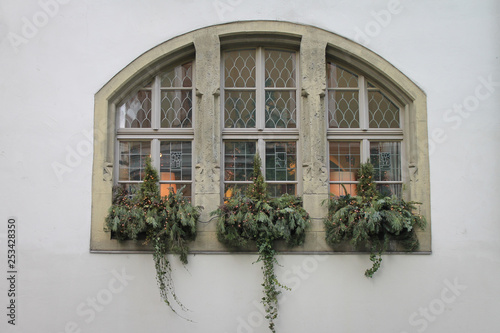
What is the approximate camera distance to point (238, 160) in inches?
239

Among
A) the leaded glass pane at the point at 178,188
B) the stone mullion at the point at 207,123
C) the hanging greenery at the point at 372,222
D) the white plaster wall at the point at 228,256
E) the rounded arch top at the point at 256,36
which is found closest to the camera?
the hanging greenery at the point at 372,222

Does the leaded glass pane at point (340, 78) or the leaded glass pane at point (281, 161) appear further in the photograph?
the leaded glass pane at point (340, 78)

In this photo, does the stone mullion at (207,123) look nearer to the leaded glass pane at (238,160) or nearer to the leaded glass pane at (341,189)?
the leaded glass pane at (238,160)

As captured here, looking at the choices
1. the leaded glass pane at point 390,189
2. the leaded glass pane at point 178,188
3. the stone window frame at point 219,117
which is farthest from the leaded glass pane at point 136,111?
the leaded glass pane at point 390,189

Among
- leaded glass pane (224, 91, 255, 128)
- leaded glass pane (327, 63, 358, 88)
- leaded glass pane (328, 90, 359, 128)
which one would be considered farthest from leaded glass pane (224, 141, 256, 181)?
leaded glass pane (327, 63, 358, 88)

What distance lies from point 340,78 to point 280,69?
0.86 meters

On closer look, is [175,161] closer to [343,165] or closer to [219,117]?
[219,117]

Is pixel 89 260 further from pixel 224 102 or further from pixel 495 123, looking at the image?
pixel 495 123

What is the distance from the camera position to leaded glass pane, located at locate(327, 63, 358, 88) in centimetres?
621

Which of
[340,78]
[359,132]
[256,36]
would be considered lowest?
[359,132]

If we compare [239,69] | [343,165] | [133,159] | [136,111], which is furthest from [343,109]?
[133,159]

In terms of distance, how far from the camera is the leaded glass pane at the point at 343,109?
618cm

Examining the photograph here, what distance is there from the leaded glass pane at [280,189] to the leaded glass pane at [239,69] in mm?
1436

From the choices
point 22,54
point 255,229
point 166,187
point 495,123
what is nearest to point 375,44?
point 495,123
